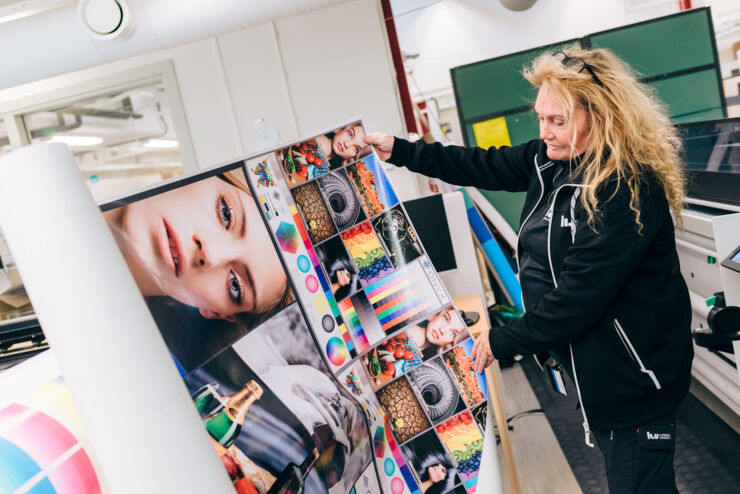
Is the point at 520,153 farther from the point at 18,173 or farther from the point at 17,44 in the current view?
the point at 17,44

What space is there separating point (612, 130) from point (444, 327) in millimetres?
665

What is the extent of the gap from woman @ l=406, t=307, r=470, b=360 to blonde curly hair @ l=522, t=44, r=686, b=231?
49cm

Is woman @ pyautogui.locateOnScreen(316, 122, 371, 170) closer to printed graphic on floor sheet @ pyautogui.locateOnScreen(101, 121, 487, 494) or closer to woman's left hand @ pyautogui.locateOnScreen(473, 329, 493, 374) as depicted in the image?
printed graphic on floor sheet @ pyautogui.locateOnScreen(101, 121, 487, 494)

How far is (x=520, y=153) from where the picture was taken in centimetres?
168

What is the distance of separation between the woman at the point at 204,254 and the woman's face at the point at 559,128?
73 centimetres

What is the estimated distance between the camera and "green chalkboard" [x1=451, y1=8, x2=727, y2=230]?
4.22 meters

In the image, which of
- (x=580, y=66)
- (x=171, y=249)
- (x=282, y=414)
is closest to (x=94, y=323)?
(x=171, y=249)

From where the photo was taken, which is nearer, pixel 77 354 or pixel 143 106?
pixel 77 354

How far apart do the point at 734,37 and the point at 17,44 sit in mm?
7619

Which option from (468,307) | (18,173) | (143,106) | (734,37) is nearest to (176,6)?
(143,106)

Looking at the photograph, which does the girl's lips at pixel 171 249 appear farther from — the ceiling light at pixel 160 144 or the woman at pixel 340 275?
the ceiling light at pixel 160 144

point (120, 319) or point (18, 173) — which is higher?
point (18, 173)

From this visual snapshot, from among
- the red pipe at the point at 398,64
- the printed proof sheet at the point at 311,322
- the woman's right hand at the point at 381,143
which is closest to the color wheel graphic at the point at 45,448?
the printed proof sheet at the point at 311,322

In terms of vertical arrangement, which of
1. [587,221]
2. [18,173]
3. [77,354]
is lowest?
[587,221]
